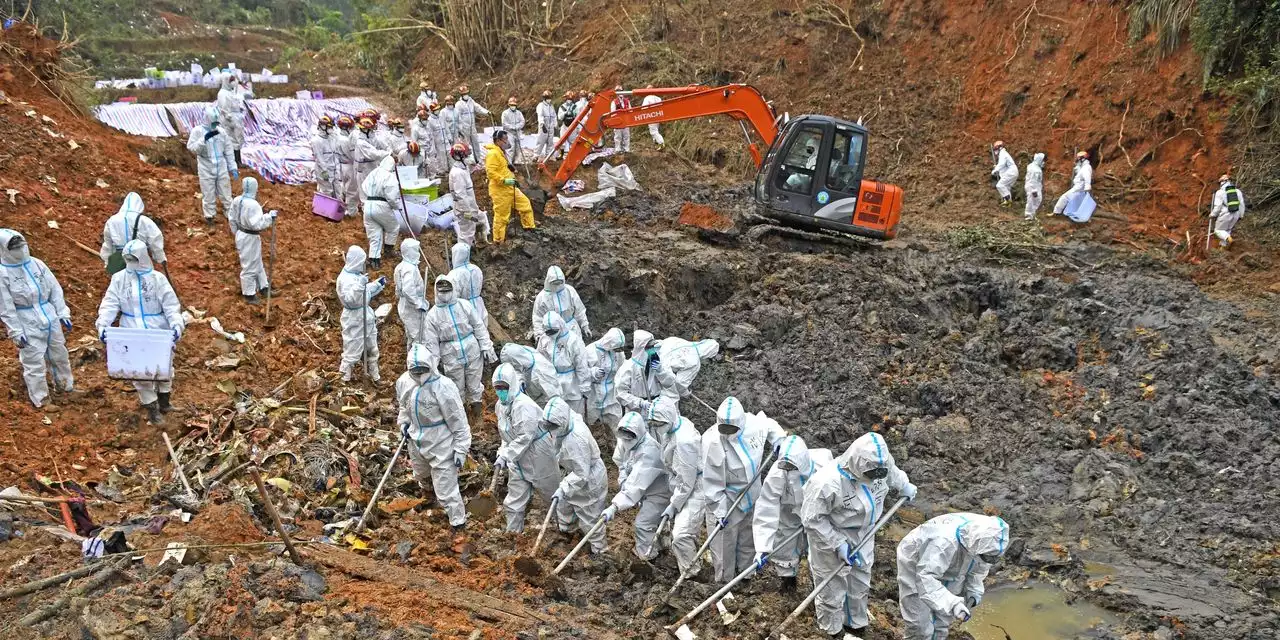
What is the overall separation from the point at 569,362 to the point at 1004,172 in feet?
39.3

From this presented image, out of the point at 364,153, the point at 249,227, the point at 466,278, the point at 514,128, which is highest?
the point at 514,128

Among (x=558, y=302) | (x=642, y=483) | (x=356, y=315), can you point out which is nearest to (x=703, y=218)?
(x=558, y=302)

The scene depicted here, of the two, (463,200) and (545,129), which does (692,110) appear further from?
(545,129)

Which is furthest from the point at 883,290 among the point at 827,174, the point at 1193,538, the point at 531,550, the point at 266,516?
the point at 266,516

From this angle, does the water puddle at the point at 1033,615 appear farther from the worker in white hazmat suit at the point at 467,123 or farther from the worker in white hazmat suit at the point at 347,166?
the worker in white hazmat suit at the point at 467,123

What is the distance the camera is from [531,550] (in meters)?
7.59

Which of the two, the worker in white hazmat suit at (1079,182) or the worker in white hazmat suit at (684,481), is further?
the worker in white hazmat suit at (1079,182)

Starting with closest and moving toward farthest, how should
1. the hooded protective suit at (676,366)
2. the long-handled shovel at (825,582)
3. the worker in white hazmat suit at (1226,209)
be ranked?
the long-handled shovel at (825,582), the hooded protective suit at (676,366), the worker in white hazmat suit at (1226,209)

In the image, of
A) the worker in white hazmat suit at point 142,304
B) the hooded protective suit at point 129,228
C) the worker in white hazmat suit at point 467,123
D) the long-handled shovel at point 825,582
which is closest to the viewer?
Result: the long-handled shovel at point 825,582

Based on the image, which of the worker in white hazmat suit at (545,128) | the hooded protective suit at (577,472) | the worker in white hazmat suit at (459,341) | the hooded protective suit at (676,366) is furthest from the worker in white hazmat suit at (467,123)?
the hooded protective suit at (577,472)

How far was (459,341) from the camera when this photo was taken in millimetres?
9883

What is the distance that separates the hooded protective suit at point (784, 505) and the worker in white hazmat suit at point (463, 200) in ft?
24.2

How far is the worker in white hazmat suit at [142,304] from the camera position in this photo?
8375mm

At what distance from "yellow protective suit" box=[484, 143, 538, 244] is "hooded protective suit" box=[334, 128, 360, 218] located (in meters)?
2.29
